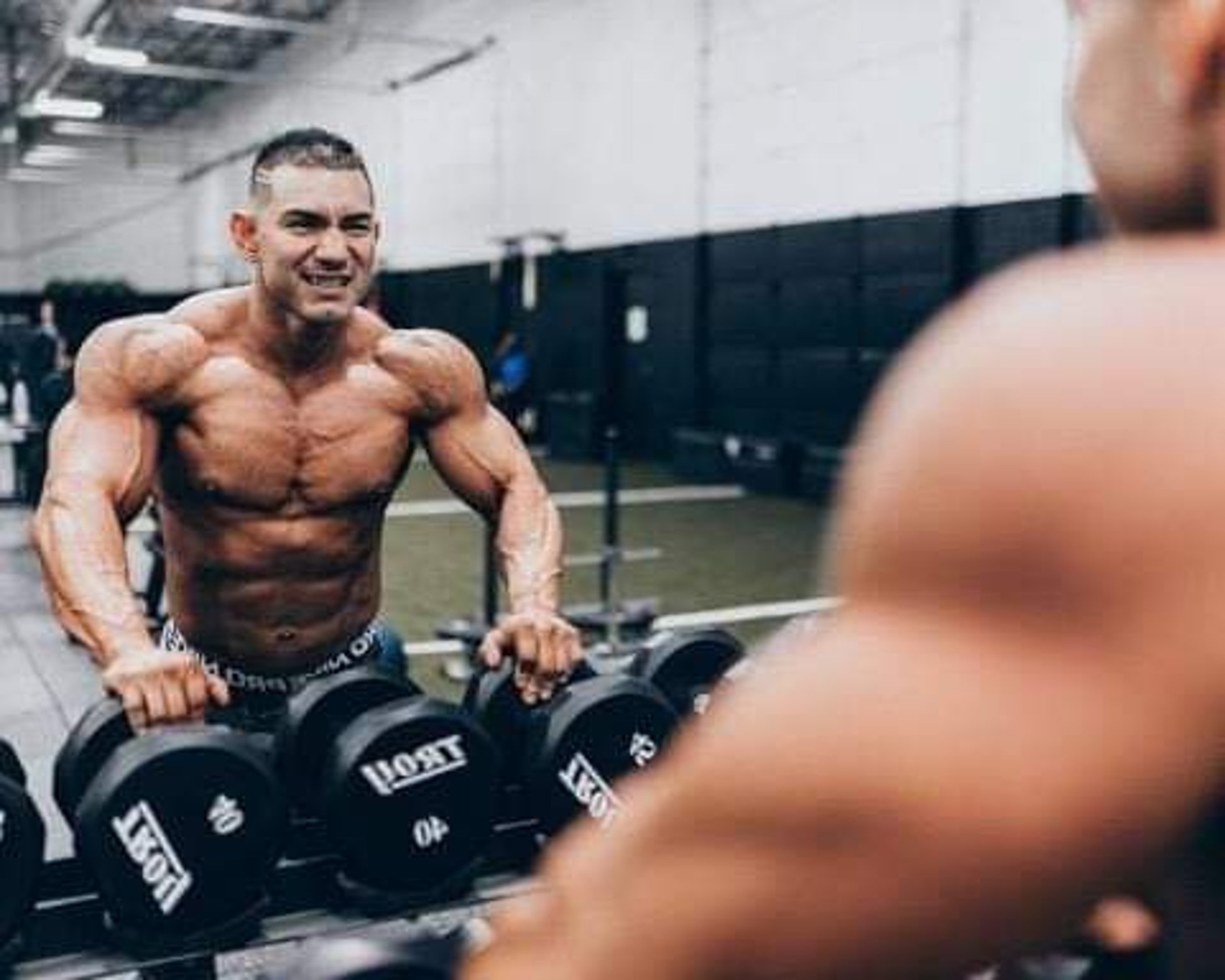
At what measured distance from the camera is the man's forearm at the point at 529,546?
188 centimetres

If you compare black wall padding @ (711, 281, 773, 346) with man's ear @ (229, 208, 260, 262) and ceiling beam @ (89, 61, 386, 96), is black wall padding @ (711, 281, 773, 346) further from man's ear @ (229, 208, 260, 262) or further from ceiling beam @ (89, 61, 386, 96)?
man's ear @ (229, 208, 260, 262)

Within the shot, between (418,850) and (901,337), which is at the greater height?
(901,337)

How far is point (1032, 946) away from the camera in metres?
0.36

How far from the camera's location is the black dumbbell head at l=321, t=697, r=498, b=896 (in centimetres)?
152

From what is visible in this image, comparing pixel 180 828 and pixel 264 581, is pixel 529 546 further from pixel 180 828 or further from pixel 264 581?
pixel 180 828

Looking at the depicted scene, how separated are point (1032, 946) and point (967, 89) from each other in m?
7.09

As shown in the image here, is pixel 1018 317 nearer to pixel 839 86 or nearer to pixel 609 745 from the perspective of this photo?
pixel 609 745

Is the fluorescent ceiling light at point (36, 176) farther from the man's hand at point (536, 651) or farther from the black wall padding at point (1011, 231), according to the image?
the man's hand at point (536, 651)

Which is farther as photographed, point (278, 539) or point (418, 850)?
point (278, 539)

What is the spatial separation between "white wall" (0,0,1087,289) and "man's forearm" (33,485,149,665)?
301 centimetres

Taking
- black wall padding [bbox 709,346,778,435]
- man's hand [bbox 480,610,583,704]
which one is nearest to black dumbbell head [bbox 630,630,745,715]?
man's hand [bbox 480,610,583,704]

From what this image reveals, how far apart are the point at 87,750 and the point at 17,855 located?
0.28 metres

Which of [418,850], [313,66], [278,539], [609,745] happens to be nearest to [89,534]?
[278,539]

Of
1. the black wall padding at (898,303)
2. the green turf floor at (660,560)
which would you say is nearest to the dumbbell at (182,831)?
the green turf floor at (660,560)
